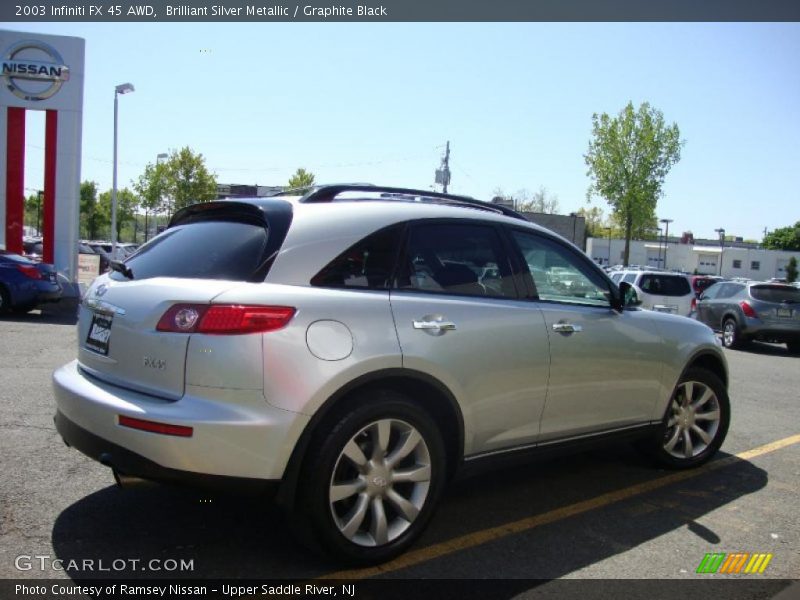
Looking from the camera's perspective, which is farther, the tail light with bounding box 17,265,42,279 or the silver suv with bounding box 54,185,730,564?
the tail light with bounding box 17,265,42,279

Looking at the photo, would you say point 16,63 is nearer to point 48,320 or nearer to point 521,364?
point 48,320

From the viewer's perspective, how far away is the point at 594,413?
408 centimetres

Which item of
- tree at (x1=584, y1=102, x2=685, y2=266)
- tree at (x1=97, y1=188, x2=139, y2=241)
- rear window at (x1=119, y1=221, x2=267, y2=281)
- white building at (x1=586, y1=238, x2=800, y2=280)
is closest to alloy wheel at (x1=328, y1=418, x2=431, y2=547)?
rear window at (x1=119, y1=221, x2=267, y2=281)

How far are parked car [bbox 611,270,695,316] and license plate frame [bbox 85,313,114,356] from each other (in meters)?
13.9

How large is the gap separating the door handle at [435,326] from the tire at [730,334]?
13077mm

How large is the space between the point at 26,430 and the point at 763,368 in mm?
11026

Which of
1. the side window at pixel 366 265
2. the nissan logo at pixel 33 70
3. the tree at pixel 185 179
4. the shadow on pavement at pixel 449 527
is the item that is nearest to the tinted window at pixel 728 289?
the shadow on pavement at pixel 449 527

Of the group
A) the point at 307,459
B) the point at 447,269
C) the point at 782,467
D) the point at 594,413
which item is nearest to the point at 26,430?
the point at 307,459

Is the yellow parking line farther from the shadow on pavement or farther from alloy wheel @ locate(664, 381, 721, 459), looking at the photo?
alloy wheel @ locate(664, 381, 721, 459)

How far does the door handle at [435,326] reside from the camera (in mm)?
3188

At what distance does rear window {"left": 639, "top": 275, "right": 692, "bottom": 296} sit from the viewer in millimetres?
15734

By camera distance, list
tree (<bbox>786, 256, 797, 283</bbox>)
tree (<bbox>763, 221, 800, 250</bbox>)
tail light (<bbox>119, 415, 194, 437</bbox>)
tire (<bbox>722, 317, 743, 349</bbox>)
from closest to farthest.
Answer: tail light (<bbox>119, 415, 194, 437</bbox>) → tire (<bbox>722, 317, 743, 349</bbox>) → tree (<bbox>786, 256, 797, 283</bbox>) → tree (<bbox>763, 221, 800, 250</bbox>)

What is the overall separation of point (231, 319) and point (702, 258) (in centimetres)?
9385

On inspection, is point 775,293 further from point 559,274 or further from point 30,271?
point 30,271
